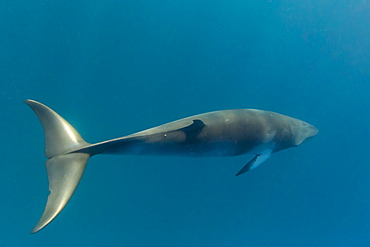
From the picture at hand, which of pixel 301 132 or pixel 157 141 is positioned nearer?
pixel 157 141

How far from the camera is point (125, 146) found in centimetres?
487

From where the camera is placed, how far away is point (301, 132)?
25.0 ft

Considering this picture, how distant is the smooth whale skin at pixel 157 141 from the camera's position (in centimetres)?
438

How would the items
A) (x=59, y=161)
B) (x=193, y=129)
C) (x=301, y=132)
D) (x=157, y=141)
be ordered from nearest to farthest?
1. (x=59, y=161)
2. (x=157, y=141)
3. (x=193, y=129)
4. (x=301, y=132)

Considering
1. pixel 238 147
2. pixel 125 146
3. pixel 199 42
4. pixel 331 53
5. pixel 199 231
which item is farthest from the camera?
pixel 331 53

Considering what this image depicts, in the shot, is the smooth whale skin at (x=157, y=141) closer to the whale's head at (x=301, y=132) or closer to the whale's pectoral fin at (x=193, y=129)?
the whale's pectoral fin at (x=193, y=129)

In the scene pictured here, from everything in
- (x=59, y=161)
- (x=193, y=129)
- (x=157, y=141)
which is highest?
(x=193, y=129)

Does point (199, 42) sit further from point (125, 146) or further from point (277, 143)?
point (125, 146)

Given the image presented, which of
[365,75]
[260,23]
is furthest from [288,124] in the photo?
[365,75]

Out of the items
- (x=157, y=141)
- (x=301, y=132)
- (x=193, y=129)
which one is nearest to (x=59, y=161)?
(x=157, y=141)

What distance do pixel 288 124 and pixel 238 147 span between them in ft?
6.88

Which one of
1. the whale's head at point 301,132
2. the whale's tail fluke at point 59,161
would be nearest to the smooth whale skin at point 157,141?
the whale's tail fluke at point 59,161

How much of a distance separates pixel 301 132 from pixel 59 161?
6141 millimetres

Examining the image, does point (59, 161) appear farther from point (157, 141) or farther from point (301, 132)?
point (301, 132)
